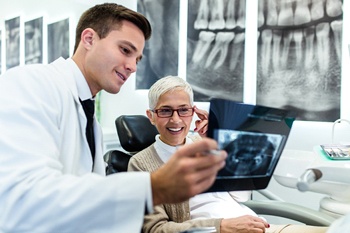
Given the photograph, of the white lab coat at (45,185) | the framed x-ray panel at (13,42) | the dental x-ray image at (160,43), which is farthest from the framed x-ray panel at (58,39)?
the white lab coat at (45,185)

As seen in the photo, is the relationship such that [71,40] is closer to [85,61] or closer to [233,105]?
[85,61]

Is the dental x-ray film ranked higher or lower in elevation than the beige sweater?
higher

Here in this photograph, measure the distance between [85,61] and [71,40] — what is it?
2473mm

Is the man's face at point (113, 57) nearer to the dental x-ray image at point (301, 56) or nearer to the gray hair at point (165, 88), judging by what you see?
the gray hair at point (165, 88)

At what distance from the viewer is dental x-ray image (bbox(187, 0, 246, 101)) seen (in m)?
2.77

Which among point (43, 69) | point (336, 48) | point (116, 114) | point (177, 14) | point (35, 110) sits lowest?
point (116, 114)

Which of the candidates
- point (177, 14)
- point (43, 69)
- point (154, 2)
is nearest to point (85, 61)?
point (43, 69)

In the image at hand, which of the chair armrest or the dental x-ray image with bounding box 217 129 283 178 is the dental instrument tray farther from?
the dental x-ray image with bounding box 217 129 283 178

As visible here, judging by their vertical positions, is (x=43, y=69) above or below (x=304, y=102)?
above

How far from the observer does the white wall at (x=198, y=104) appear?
2289mm

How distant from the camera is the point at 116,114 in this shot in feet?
12.2

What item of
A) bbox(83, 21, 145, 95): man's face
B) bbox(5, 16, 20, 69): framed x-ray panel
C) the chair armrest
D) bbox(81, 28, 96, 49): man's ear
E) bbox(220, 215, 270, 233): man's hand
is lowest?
the chair armrest

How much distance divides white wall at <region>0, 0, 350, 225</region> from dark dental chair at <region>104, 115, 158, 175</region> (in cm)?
97

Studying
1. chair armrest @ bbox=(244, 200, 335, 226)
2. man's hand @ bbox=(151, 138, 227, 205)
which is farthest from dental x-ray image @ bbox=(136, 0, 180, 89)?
man's hand @ bbox=(151, 138, 227, 205)
